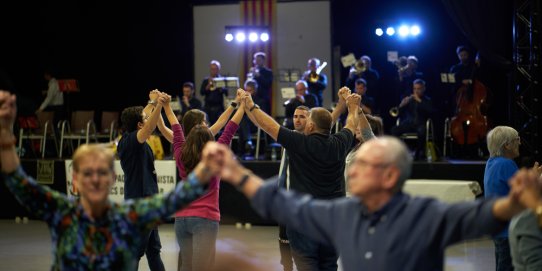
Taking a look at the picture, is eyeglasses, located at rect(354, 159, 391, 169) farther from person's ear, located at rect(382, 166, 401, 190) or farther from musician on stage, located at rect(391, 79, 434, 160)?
musician on stage, located at rect(391, 79, 434, 160)

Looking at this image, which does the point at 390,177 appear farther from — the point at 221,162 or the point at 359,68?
the point at 359,68

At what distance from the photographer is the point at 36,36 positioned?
14.6 meters

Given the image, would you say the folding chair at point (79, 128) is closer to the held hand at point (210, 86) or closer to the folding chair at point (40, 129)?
the folding chair at point (40, 129)

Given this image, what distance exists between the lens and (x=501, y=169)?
15.8 ft

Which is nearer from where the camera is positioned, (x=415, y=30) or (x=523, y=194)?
(x=523, y=194)

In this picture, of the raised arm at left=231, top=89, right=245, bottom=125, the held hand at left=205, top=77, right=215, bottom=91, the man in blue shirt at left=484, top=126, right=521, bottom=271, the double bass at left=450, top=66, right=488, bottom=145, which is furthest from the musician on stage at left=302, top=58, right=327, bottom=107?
the man in blue shirt at left=484, top=126, right=521, bottom=271

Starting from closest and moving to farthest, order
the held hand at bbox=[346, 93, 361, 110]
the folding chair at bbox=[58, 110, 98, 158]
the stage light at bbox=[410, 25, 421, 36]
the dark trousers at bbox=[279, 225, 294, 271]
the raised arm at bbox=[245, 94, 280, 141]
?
1. the raised arm at bbox=[245, 94, 280, 141]
2. the held hand at bbox=[346, 93, 361, 110]
3. the dark trousers at bbox=[279, 225, 294, 271]
4. the folding chair at bbox=[58, 110, 98, 158]
5. the stage light at bbox=[410, 25, 421, 36]

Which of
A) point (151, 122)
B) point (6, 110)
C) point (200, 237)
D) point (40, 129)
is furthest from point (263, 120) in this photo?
point (40, 129)

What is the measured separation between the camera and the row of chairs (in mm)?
12852

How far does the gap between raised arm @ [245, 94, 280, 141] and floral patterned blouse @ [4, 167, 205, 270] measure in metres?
2.11

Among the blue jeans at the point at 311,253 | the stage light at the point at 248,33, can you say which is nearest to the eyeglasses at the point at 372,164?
the blue jeans at the point at 311,253

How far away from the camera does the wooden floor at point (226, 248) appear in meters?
7.93

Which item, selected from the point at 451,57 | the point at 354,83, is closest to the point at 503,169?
the point at 354,83

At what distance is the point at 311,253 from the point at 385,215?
239 centimetres
